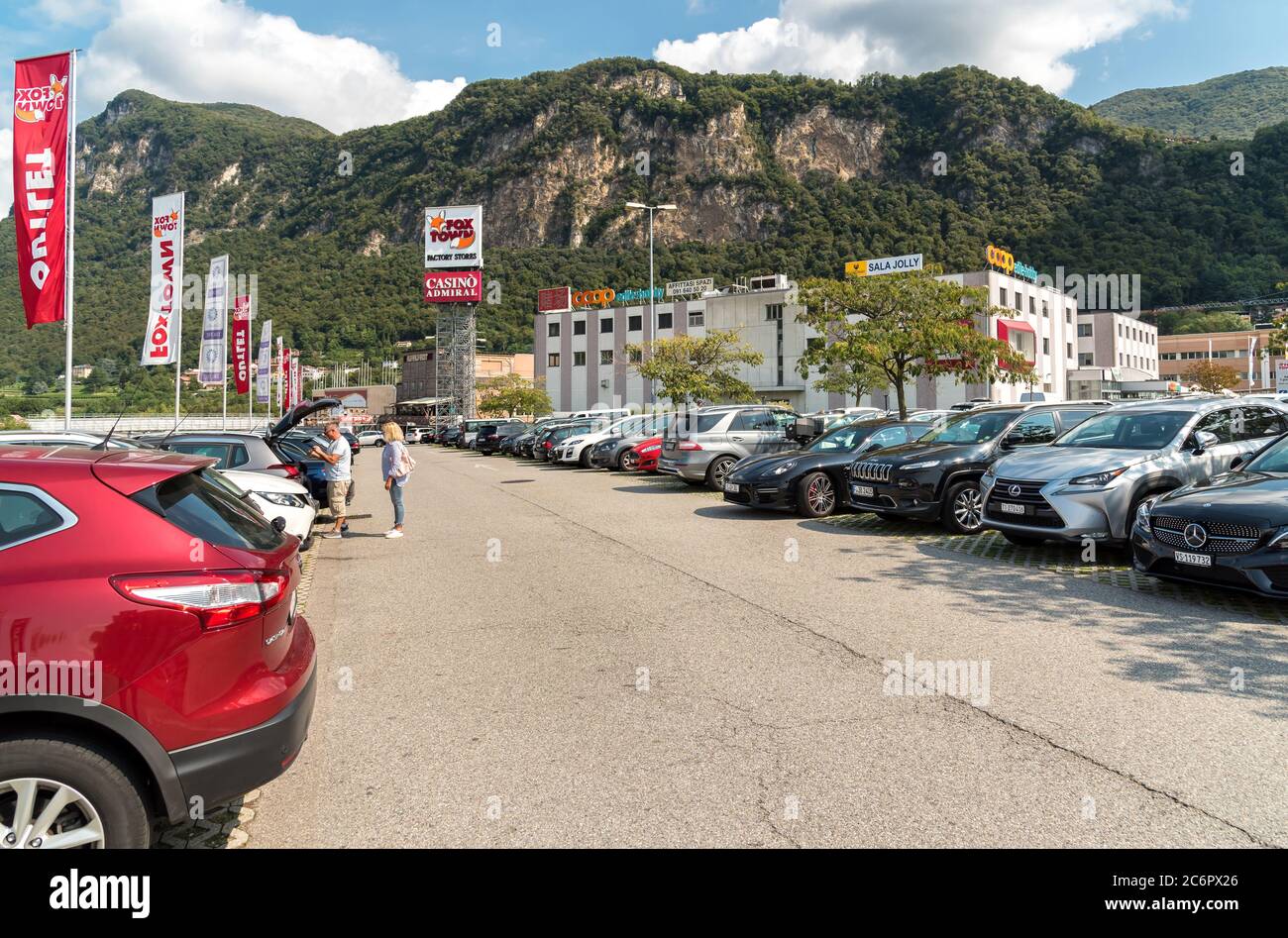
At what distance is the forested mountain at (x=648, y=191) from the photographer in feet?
318

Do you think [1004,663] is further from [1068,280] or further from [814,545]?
[1068,280]

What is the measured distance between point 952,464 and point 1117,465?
274cm

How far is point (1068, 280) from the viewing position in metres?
86.8

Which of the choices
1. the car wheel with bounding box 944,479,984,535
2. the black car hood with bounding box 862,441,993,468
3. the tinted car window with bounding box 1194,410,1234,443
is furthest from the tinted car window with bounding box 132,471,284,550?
the tinted car window with bounding box 1194,410,1234,443

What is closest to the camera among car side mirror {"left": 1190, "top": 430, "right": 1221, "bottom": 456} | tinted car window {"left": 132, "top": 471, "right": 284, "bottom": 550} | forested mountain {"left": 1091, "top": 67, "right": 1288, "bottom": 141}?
tinted car window {"left": 132, "top": 471, "right": 284, "bottom": 550}

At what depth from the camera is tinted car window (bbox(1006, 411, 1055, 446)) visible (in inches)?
492

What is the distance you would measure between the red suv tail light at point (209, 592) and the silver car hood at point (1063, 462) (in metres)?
8.58

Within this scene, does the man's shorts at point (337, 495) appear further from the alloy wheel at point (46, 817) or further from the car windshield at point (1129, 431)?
the alloy wheel at point (46, 817)

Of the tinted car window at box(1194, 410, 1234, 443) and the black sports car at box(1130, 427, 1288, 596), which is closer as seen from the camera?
the black sports car at box(1130, 427, 1288, 596)

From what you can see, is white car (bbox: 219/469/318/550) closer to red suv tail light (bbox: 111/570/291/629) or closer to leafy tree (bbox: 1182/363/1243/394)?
red suv tail light (bbox: 111/570/291/629)

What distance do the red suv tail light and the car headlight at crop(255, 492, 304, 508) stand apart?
23.9ft

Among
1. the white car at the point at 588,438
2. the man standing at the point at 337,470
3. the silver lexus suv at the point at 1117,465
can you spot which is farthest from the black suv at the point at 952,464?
the white car at the point at 588,438

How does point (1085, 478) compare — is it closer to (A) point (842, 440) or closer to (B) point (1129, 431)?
(B) point (1129, 431)
